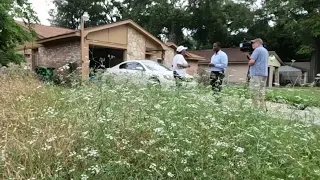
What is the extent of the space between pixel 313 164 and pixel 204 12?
34.6 meters

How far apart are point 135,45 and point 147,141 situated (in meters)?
16.9

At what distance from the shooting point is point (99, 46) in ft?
58.5

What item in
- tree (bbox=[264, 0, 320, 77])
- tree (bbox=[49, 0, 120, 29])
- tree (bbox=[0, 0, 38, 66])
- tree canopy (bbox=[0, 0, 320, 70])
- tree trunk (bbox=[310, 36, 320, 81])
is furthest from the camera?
tree (bbox=[49, 0, 120, 29])

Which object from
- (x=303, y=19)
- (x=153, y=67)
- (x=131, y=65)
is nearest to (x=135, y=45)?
(x=131, y=65)

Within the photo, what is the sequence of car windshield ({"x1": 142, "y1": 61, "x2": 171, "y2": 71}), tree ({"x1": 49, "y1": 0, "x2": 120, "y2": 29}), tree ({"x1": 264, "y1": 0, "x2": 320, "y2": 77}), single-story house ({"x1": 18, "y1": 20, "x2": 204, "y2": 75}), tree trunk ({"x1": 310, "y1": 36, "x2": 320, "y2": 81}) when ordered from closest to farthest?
car windshield ({"x1": 142, "y1": 61, "x2": 171, "y2": 71}), single-story house ({"x1": 18, "y1": 20, "x2": 204, "y2": 75}), tree ({"x1": 264, "y1": 0, "x2": 320, "y2": 77}), tree trunk ({"x1": 310, "y1": 36, "x2": 320, "y2": 81}), tree ({"x1": 49, "y1": 0, "x2": 120, "y2": 29})

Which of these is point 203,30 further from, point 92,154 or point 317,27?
point 92,154

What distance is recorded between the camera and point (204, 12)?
36.8 m

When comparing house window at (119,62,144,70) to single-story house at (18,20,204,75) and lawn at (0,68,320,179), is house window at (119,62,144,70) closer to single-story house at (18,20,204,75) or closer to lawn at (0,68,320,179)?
single-story house at (18,20,204,75)

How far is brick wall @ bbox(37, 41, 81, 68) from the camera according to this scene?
1716 cm

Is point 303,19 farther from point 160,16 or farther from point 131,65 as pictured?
point 131,65

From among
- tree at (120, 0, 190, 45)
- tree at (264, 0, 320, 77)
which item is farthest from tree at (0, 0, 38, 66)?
tree at (120, 0, 190, 45)

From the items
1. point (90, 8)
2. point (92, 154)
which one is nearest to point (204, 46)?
point (90, 8)

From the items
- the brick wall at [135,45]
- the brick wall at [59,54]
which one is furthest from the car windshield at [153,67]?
the brick wall at [135,45]

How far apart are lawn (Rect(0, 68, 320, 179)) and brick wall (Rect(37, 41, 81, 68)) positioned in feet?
43.9
